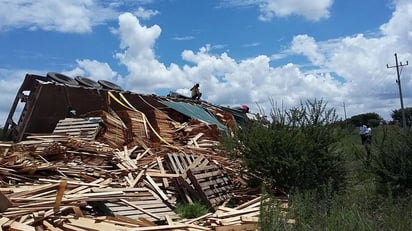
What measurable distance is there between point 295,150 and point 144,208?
162 inches

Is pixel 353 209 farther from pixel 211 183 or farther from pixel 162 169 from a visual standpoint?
pixel 162 169

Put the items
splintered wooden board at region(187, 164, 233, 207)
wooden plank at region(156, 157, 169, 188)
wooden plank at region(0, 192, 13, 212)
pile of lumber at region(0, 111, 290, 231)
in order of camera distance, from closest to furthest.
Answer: wooden plank at region(0, 192, 13, 212)
pile of lumber at region(0, 111, 290, 231)
splintered wooden board at region(187, 164, 233, 207)
wooden plank at region(156, 157, 169, 188)

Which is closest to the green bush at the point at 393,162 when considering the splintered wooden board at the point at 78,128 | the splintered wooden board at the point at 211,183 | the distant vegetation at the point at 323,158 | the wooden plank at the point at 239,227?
the distant vegetation at the point at 323,158

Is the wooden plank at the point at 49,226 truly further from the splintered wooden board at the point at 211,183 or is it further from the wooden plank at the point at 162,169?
the wooden plank at the point at 162,169

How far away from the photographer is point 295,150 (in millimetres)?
12391

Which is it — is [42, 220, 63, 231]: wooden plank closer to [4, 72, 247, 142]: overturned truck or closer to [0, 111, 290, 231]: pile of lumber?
[0, 111, 290, 231]: pile of lumber

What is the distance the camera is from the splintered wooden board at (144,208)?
948 centimetres

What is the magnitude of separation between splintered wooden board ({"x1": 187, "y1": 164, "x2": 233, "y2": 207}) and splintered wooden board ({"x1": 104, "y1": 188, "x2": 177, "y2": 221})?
0.90 metres

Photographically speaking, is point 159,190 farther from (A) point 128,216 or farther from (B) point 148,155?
(B) point 148,155

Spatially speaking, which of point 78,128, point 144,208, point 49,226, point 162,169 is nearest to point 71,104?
point 78,128

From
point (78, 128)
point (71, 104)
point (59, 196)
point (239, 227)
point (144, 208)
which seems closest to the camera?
point (239, 227)

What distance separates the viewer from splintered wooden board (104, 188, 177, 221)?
948 centimetres

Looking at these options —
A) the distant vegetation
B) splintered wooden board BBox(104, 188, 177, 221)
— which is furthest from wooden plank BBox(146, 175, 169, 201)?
the distant vegetation

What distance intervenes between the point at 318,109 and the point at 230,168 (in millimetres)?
2638
